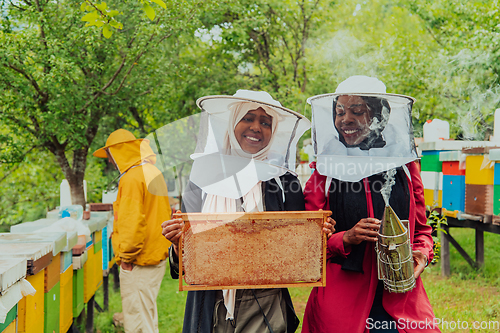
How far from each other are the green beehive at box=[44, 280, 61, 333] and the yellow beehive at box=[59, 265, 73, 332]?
10 centimetres

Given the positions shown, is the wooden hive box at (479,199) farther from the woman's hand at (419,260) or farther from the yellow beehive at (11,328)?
the yellow beehive at (11,328)

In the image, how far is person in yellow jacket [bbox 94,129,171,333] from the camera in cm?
346

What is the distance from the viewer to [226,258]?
174cm

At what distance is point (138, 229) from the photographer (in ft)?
11.3

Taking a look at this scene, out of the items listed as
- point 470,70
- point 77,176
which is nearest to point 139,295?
point 77,176

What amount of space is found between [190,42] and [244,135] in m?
5.76

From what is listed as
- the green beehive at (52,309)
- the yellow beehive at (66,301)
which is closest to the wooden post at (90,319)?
the yellow beehive at (66,301)

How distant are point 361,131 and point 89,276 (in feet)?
10.1

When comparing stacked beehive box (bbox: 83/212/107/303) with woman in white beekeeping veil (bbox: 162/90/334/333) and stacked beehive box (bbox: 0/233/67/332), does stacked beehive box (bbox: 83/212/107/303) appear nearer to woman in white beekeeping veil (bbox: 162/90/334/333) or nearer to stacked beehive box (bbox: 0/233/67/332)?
stacked beehive box (bbox: 0/233/67/332)

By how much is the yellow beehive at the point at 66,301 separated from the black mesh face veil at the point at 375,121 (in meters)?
2.38

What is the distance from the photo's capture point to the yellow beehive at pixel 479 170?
4.23 metres

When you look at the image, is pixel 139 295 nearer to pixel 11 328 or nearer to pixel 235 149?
pixel 11 328

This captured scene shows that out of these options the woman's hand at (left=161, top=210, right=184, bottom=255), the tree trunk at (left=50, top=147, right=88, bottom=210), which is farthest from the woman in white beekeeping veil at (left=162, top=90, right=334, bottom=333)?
the tree trunk at (left=50, top=147, right=88, bottom=210)

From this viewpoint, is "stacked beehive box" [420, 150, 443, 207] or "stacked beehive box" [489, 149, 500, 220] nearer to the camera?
"stacked beehive box" [489, 149, 500, 220]
